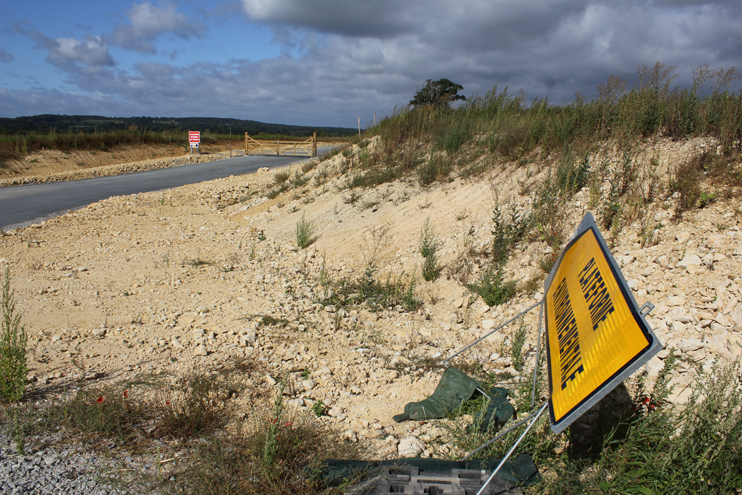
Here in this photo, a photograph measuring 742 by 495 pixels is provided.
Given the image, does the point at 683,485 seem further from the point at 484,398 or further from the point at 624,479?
the point at 484,398

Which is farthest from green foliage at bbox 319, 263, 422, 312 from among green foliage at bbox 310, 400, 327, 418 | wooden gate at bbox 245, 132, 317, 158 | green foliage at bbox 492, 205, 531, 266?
wooden gate at bbox 245, 132, 317, 158

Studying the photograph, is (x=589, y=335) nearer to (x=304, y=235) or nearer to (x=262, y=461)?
(x=262, y=461)

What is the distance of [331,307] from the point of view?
5.92 m

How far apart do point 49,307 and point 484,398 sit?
516cm

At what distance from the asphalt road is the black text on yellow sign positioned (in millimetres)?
11402

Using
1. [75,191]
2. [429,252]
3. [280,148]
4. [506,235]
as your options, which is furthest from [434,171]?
[280,148]

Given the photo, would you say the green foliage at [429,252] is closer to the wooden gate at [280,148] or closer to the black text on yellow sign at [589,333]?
the black text on yellow sign at [589,333]

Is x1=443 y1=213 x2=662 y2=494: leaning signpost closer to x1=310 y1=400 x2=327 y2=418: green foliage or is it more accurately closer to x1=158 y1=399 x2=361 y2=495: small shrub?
x1=158 y1=399 x2=361 y2=495: small shrub

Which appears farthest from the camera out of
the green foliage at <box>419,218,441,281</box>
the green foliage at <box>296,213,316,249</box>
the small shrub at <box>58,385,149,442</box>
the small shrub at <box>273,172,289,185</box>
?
the small shrub at <box>273,172,289,185</box>

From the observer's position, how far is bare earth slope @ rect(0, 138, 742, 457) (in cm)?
395

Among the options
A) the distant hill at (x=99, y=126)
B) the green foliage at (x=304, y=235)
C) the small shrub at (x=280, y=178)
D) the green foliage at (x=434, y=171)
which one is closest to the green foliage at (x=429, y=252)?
the green foliage at (x=434, y=171)

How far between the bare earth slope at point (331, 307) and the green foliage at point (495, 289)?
0.13 metres

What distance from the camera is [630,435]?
2666 mm

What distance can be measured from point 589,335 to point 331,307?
4.00m
